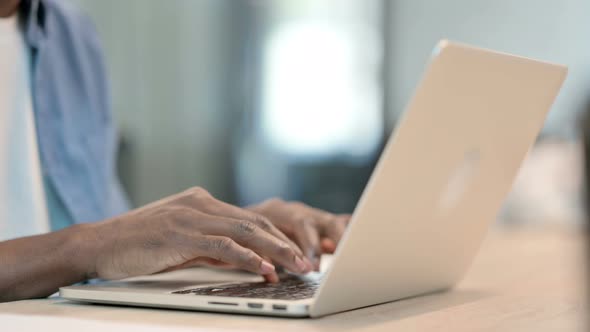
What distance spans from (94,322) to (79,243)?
0.19 metres

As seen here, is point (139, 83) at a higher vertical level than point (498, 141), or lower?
higher

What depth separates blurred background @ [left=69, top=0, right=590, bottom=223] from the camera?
13.0 feet

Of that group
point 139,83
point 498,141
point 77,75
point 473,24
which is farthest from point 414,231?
point 473,24

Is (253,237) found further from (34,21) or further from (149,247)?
(34,21)

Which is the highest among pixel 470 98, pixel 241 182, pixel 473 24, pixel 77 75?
pixel 473 24

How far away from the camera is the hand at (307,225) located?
1.01m

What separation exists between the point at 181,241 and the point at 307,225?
285mm

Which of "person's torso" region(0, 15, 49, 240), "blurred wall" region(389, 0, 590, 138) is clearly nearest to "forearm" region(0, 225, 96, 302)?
"person's torso" region(0, 15, 49, 240)

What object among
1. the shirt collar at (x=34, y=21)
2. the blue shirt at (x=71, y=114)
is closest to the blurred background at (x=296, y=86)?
the blue shirt at (x=71, y=114)

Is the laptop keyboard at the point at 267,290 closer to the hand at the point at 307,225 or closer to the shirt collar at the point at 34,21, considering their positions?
the hand at the point at 307,225

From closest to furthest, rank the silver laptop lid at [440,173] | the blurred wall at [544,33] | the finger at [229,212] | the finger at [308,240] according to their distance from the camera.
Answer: the silver laptop lid at [440,173]
the finger at [229,212]
the finger at [308,240]
the blurred wall at [544,33]

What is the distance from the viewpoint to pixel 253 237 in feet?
2.58

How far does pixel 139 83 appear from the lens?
3992mm

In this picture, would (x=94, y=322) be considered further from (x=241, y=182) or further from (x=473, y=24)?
(x=473, y=24)
